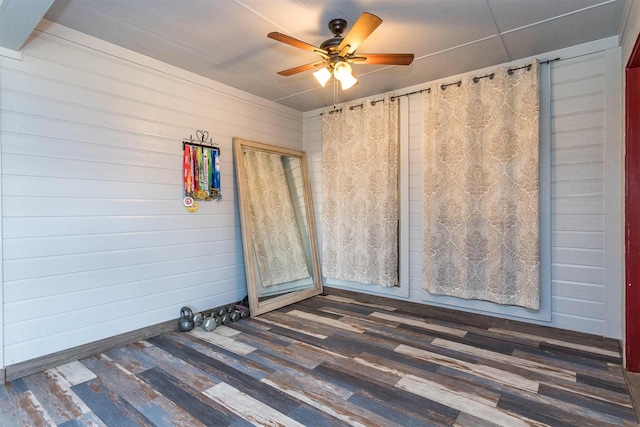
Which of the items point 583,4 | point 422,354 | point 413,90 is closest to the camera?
point 583,4

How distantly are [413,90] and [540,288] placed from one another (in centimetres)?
244

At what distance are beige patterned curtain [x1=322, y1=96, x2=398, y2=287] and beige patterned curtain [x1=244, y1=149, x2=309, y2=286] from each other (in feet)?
1.44

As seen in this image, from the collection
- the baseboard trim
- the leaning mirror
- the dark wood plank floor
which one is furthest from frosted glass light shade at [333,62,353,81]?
the baseboard trim

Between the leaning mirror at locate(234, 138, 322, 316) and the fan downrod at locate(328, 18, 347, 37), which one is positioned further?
the leaning mirror at locate(234, 138, 322, 316)

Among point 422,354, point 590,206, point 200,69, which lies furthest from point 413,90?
point 422,354

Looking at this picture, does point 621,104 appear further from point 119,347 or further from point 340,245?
point 119,347

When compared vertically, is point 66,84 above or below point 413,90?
below

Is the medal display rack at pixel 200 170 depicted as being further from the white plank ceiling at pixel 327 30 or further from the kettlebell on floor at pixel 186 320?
the kettlebell on floor at pixel 186 320

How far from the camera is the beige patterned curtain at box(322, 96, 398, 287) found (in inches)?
152

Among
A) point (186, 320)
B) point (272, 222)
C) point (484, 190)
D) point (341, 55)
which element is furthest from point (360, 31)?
point (186, 320)

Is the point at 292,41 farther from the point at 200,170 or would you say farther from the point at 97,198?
the point at 97,198

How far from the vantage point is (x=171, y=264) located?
3.21 meters

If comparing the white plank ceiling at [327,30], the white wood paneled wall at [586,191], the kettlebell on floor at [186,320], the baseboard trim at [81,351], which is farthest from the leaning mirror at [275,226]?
the white wood paneled wall at [586,191]

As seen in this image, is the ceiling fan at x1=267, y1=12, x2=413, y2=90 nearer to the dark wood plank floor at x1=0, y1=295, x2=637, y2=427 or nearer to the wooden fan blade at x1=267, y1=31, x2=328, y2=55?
the wooden fan blade at x1=267, y1=31, x2=328, y2=55
